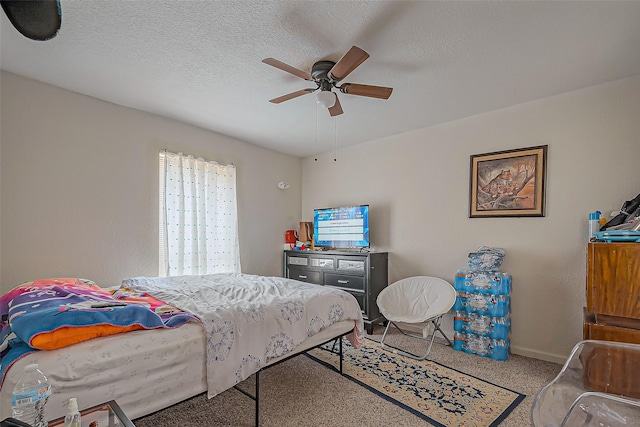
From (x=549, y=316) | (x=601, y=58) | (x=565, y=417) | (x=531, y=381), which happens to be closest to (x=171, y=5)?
(x=565, y=417)

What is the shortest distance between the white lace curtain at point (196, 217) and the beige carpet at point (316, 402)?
1747 millimetres

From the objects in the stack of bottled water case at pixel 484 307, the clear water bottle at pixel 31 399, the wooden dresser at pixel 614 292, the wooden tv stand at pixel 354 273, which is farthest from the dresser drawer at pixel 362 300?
the clear water bottle at pixel 31 399

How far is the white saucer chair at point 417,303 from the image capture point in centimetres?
302

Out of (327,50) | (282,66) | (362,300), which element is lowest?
(362,300)

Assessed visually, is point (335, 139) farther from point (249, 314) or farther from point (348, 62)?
point (249, 314)

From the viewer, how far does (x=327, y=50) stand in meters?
2.18

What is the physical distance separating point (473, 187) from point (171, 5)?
10.6 ft

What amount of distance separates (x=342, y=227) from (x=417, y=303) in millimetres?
1467

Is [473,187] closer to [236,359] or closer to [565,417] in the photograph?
[565,417]

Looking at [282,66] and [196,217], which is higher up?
[282,66]

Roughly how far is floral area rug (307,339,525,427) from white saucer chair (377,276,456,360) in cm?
31

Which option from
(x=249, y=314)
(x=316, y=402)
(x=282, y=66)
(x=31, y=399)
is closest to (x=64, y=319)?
(x=31, y=399)

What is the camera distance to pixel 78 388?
120 centimetres

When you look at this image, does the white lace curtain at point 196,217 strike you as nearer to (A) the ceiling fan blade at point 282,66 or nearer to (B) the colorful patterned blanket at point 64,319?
(B) the colorful patterned blanket at point 64,319
